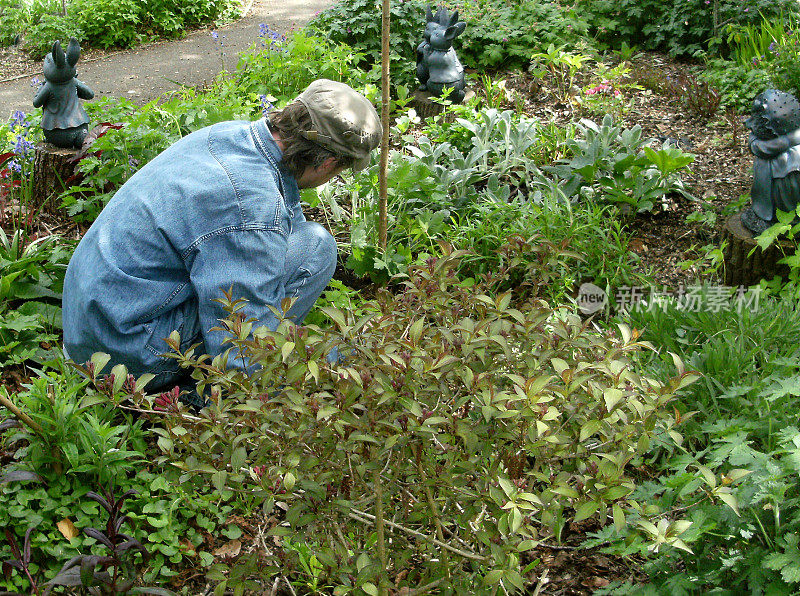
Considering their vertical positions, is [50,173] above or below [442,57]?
below

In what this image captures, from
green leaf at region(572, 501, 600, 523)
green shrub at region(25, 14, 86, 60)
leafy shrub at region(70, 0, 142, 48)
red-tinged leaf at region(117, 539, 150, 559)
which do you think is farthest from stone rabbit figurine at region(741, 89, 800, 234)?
green shrub at region(25, 14, 86, 60)

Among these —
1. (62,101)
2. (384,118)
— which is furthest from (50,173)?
(384,118)

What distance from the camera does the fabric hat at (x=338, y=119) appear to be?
2764 mm

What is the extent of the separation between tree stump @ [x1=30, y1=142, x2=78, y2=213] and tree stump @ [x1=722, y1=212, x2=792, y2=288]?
3.70 meters

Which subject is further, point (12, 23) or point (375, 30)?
point (12, 23)

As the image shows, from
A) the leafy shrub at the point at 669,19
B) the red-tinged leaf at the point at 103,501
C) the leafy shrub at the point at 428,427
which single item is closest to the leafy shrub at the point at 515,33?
the leafy shrub at the point at 669,19

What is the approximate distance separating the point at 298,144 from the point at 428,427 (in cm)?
141

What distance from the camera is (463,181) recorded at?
4504mm

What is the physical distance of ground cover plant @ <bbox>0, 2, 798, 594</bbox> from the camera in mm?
1881

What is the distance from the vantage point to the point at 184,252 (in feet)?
8.93

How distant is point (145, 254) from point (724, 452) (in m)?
2.03

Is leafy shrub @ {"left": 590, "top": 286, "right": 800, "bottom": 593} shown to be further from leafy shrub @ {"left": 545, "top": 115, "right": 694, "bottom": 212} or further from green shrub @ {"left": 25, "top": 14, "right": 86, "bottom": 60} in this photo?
green shrub @ {"left": 25, "top": 14, "right": 86, "bottom": 60}

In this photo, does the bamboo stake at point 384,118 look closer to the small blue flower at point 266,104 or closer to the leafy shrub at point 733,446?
the leafy shrub at point 733,446

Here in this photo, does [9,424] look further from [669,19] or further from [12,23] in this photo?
[12,23]
